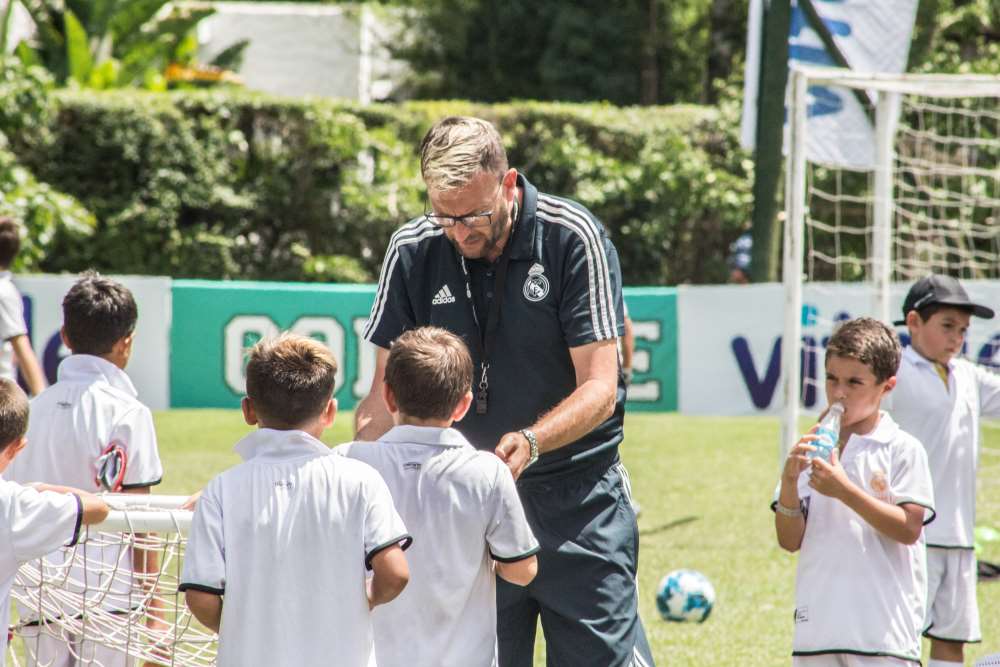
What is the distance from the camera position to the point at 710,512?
31.1ft

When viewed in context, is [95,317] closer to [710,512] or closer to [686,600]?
[686,600]

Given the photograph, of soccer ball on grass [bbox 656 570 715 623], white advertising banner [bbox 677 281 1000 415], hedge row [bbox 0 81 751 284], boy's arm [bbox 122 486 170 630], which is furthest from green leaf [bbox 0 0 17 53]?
boy's arm [bbox 122 486 170 630]

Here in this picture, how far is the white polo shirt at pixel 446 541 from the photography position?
3.31 metres

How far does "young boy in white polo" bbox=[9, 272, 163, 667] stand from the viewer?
14.5 ft

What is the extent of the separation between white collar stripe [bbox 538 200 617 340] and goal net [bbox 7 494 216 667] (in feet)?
4.16

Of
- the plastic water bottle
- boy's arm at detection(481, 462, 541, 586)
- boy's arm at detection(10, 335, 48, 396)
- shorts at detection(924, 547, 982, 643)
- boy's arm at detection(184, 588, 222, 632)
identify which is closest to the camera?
boy's arm at detection(184, 588, 222, 632)

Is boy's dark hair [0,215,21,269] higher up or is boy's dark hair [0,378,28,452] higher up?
boy's dark hair [0,215,21,269]

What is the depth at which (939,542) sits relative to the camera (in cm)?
554

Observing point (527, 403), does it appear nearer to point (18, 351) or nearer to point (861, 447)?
point (861, 447)

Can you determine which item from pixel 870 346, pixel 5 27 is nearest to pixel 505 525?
pixel 870 346

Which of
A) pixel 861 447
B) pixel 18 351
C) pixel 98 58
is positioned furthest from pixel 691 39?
pixel 861 447

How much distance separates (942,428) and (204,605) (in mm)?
3642

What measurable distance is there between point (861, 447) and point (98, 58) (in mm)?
22551

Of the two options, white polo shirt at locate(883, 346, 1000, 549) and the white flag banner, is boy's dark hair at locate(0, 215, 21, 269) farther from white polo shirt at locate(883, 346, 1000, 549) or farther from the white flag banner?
the white flag banner
